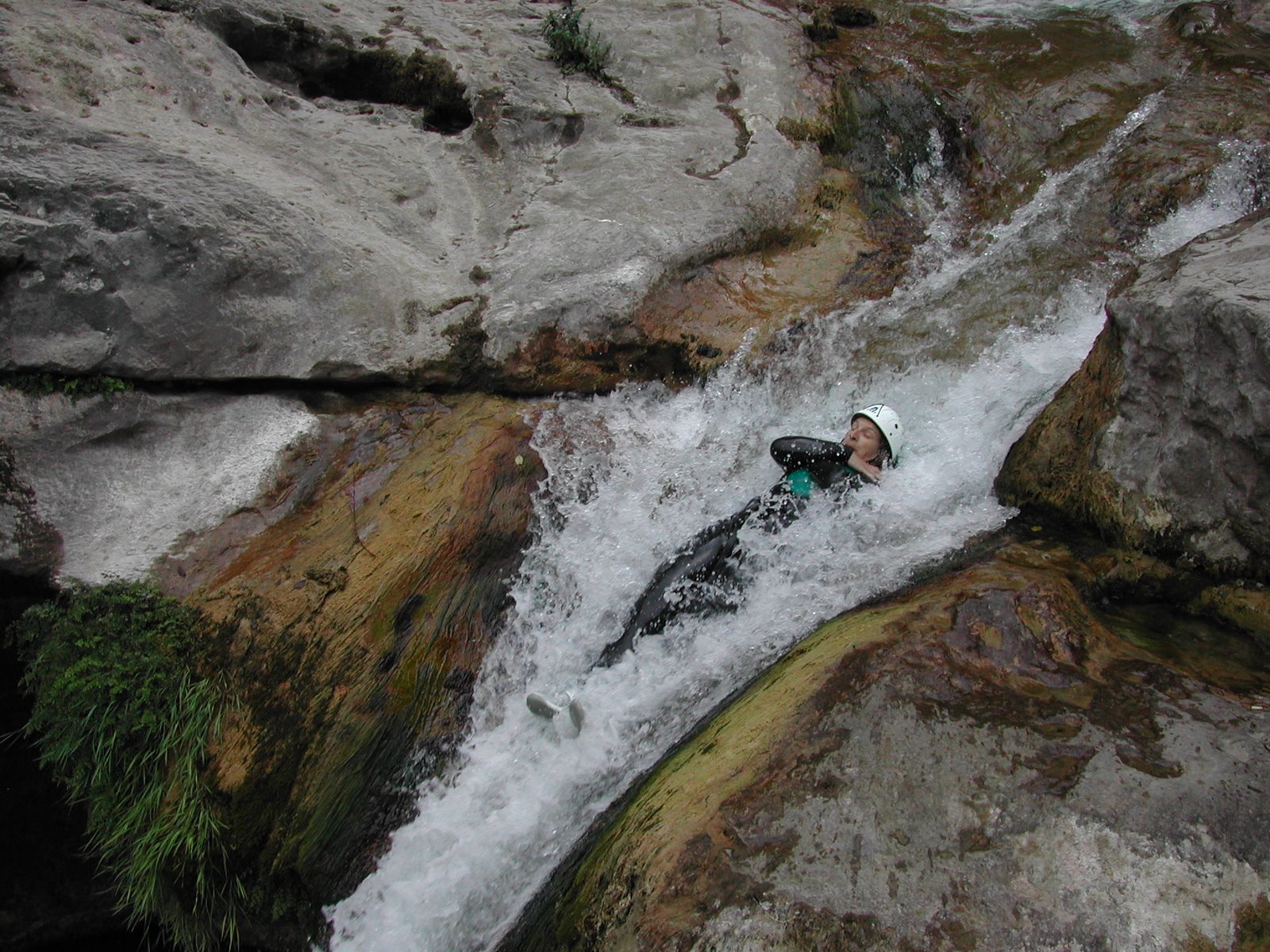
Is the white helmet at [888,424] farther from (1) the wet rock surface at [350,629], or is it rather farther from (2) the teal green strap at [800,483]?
(1) the wet rock surface at [350,629]

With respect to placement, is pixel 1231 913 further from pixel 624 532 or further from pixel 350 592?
pixel 350 592

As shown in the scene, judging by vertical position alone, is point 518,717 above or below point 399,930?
above

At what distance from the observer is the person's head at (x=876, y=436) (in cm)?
584

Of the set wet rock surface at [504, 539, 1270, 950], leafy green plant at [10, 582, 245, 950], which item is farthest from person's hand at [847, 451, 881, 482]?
leafy green plant at [10, 582, 245, 950]

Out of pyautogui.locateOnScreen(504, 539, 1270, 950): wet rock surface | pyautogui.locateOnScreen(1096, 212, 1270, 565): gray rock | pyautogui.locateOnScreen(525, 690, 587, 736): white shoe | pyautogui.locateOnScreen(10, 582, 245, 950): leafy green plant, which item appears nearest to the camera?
pyautogui.locateOnScreen(504, 539, 1270, 950): wet rock surface

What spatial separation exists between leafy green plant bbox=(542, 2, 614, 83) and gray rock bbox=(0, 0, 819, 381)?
0.17m

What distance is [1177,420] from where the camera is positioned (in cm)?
434

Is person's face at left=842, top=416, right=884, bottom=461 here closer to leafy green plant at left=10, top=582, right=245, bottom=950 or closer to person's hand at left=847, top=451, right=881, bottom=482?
person's hand at left=847, top=451, right=881, bottom=482

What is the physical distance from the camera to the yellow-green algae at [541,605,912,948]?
310cm

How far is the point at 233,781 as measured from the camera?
4094 mm

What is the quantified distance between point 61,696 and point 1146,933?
5.09 meters

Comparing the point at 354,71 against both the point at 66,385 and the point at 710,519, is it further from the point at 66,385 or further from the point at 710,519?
the point at 710,519

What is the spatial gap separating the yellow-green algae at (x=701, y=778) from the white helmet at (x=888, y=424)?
6.70 feet

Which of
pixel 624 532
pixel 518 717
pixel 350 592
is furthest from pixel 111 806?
pixel 624 532
